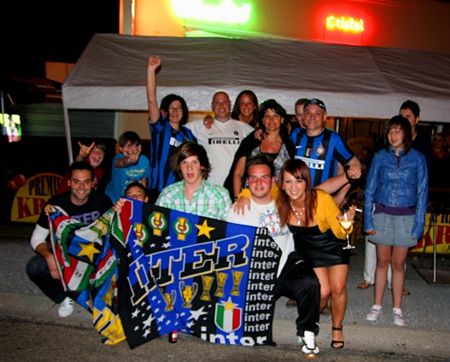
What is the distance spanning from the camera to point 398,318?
4.75m

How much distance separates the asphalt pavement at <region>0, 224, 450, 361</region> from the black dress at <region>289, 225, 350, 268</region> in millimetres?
781

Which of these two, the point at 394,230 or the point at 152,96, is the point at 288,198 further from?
the point at 152,96

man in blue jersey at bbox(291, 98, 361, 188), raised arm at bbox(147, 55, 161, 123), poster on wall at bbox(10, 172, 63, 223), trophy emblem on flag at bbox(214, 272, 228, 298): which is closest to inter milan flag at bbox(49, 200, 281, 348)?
trophy emblem on flag at bbox(214, 272, 228, 298)

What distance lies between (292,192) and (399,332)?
1757mm

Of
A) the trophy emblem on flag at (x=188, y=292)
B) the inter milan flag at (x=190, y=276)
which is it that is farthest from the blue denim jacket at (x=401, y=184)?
the trophy emblem on flag at (x=188, y=292)

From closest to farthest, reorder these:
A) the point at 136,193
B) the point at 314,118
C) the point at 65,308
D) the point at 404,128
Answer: the point at 136,193 → the point at 404,128 → the point at 65,308 → the point at 314,118

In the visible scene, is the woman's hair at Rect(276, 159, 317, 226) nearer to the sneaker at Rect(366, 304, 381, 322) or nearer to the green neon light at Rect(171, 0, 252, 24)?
the sneaker at Rect(366, 304, 381, 322)

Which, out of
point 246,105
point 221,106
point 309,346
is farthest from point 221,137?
point 309,346

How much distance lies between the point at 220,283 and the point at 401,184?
1933 mm

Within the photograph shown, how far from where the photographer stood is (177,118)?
215 inches

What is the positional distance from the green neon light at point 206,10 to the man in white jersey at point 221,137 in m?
5.08

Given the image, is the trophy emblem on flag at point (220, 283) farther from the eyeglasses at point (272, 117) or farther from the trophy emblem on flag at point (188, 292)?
the eyeglasses at point (272, 117)

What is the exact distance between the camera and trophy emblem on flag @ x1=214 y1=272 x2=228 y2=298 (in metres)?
4.07

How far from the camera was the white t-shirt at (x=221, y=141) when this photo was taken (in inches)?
221
